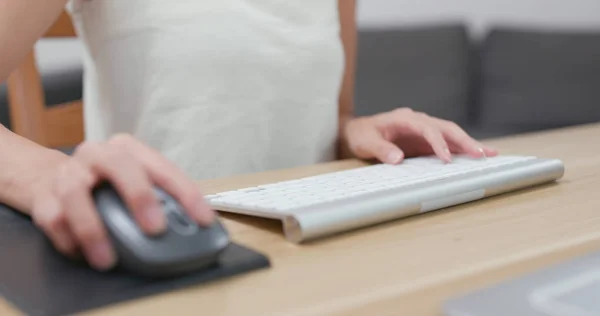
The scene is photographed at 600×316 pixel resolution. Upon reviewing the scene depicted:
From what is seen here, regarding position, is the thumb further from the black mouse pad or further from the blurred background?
the blurred background

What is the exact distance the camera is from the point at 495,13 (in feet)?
8.82

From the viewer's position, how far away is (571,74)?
2461 millimetres

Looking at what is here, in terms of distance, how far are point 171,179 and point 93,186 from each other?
0.04 m

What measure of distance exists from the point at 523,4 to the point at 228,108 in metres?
2.09

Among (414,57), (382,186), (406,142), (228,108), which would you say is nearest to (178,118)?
(228,108)

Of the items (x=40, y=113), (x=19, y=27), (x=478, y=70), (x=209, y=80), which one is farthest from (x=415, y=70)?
(x=19, y=27)

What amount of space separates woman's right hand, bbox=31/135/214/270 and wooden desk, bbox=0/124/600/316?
0.04 meters

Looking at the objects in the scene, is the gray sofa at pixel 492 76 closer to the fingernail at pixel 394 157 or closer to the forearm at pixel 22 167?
the fingernail at pixel 394 157

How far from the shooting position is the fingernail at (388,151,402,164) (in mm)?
682

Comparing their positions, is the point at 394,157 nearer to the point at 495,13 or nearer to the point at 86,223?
the point at 86,223

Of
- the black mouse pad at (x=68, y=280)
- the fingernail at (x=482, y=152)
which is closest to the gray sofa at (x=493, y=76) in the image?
the fingernail at (x=482, y=152)

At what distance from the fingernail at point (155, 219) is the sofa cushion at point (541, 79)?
227cm

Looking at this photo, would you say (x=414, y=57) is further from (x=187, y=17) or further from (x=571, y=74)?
(x=187, y=17)

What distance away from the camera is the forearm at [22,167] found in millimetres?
463
